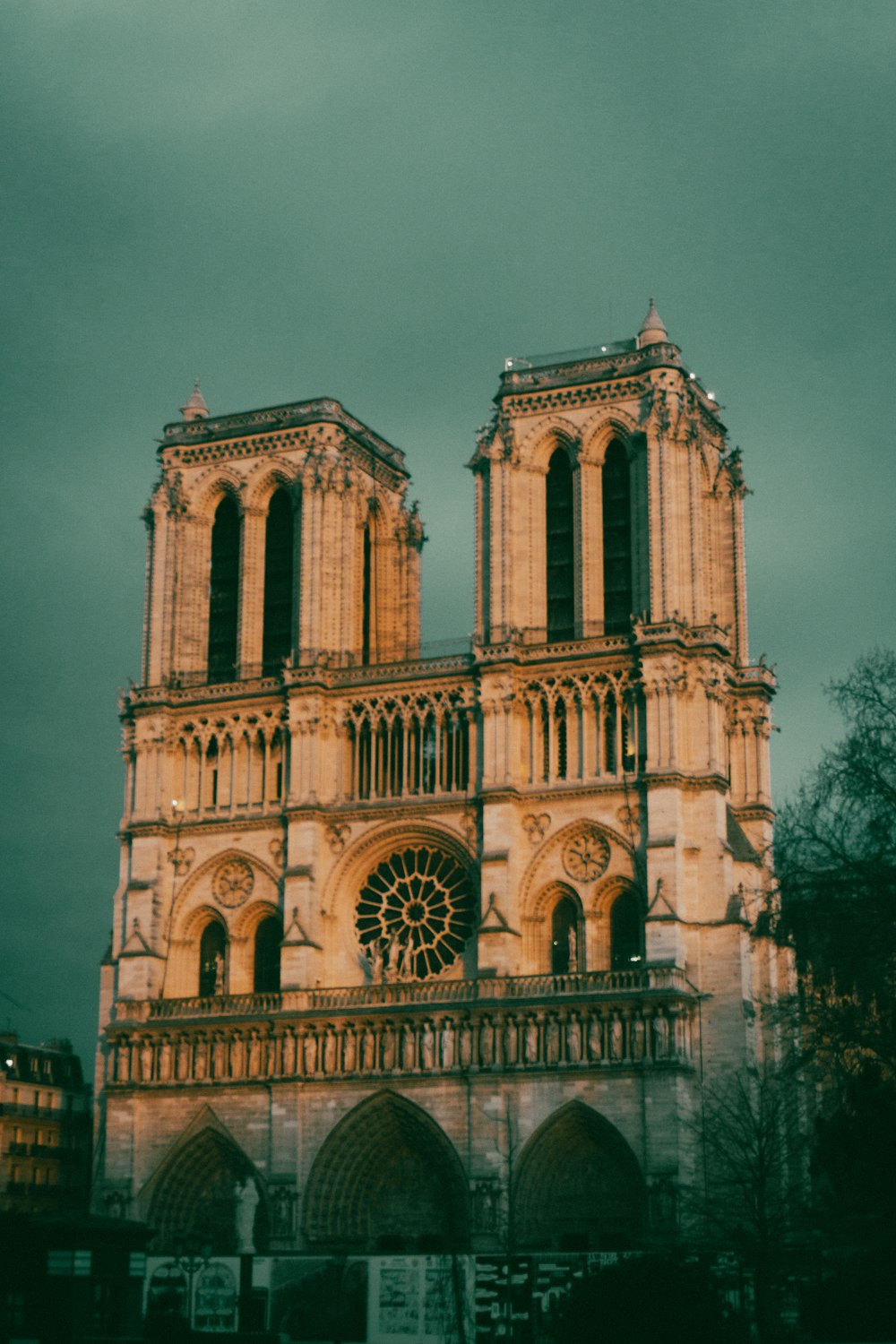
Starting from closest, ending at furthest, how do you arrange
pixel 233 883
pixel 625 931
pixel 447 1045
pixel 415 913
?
pixel 447 1045
pixel 625 931
pixel 415 913
pixel 233 883

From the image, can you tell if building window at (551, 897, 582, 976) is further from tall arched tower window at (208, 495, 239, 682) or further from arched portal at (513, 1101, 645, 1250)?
tall arched tower window at (208, 495, 239, 682)

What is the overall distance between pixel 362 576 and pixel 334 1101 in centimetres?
1708

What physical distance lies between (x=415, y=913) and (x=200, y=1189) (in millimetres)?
9966

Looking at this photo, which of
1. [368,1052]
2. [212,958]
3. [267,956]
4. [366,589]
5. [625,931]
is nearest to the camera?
[625,931]

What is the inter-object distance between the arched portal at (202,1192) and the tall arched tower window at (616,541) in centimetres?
1837

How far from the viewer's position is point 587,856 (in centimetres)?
5834

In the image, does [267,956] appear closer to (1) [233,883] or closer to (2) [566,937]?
(1) [233,883]

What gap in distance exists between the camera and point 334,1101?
5822cm

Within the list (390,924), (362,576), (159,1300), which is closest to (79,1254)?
(159,1300)

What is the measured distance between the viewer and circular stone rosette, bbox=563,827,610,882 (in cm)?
5809

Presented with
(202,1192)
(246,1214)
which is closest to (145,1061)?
(202,1192)

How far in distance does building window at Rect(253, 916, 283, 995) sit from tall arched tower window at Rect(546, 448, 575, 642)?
11.8m

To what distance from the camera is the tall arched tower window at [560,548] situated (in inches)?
2420

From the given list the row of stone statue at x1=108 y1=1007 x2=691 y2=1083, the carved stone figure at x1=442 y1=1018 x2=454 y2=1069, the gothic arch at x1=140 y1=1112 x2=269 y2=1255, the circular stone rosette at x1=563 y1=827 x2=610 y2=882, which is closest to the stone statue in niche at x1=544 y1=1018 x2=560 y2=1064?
the row of stone statue at x1=108 y1=1007 x2=691 y2=1083
